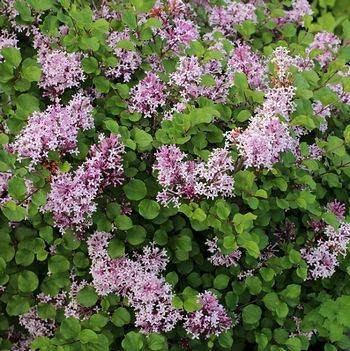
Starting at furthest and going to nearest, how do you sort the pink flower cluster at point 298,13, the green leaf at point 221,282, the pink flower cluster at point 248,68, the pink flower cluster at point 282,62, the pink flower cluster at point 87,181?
1. the pink flower cluster at point 298,13
2. the pink flower cluster at point 248,68
3. the pink flower cluster at point 282,62
4. the green leaf at point 221,282
5. the pink flower cluster at point 87,181

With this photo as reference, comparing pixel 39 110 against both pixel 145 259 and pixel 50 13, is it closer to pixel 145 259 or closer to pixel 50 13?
pixel 50 13

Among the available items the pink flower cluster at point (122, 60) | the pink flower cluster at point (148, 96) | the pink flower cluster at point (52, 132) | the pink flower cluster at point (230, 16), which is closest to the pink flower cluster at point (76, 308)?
the pink flower cluster at point (52, 132)

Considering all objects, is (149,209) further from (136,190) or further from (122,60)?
(122,60)

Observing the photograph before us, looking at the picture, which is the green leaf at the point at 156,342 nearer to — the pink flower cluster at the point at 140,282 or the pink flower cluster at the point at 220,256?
the pink flower cluster at the point at 140,282

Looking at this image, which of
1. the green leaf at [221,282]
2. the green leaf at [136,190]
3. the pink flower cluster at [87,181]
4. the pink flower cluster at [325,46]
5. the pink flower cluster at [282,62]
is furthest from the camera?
the pink flower cluster at [325,46]

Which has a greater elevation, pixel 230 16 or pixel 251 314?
pixel 230 16

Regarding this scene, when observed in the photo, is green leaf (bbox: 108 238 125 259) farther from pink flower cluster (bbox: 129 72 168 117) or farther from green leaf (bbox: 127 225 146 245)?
pink flower cluster (bbox: 129 72 168 117)

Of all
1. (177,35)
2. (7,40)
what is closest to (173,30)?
(177,35)
